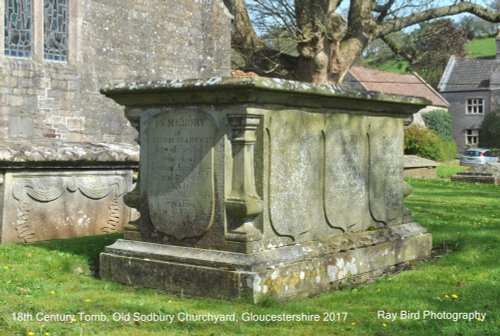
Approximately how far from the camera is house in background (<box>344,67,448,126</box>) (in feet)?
166

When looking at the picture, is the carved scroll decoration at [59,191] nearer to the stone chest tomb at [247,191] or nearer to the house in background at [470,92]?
the stone chest tomb at [247,191]

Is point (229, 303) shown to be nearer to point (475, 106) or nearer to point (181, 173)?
point (181, 173)

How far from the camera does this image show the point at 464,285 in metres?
5.86

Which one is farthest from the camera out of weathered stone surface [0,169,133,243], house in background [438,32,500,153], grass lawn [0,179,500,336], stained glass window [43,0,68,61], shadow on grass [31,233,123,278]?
house in background [438,32,500,153]

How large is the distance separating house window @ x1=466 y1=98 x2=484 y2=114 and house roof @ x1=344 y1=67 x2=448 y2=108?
8.11 ft

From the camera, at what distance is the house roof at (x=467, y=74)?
2266 inches

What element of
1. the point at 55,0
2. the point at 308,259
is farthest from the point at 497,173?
the point at 308,259

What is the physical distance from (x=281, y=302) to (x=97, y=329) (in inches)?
58.1

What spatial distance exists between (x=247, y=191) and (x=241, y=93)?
78 cm

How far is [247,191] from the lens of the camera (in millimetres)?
5449

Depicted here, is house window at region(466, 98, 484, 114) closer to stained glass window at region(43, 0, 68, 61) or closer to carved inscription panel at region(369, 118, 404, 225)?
stained glass window at region(43, 0, 68, 61)

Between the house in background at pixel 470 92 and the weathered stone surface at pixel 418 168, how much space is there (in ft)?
111

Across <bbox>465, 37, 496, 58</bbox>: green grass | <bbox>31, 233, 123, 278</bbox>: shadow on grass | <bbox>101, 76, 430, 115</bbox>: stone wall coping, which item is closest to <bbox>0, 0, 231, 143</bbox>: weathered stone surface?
<bbox>31, 233, 123, 278</bbox>: shadow on grass

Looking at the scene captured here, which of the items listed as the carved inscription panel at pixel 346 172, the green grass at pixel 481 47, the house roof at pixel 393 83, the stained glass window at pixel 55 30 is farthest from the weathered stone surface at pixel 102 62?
the green grass at pixel 481 47
